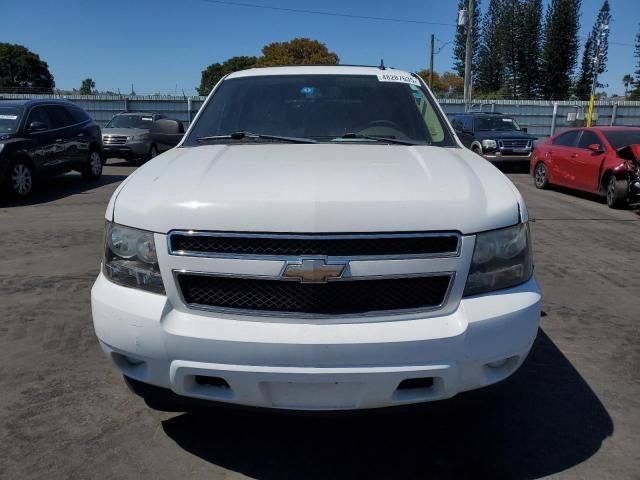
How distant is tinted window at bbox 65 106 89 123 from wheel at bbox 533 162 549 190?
10.2 meters

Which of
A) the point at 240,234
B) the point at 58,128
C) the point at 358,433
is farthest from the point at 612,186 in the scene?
the point at 58,128

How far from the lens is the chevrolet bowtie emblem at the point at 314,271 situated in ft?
6.91

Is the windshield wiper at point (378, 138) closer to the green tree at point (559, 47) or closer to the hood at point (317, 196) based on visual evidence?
the hood at point (317, 196)

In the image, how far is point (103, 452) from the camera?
2572 millimetres

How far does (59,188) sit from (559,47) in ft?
219

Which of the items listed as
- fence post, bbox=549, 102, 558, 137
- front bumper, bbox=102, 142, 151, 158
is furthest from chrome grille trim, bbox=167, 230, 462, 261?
fence post, bbox=549, 102, 558, 137

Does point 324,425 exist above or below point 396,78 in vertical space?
below

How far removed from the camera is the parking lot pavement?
248 cm

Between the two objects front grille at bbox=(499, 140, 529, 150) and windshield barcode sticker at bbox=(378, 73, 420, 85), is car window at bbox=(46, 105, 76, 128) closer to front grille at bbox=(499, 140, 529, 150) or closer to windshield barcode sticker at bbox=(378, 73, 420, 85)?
windshield barcode sticker at bbox=(378, 73, 420, 85)

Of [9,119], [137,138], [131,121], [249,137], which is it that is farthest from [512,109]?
[249,137]

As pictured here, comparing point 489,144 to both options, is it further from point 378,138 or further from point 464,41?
point 464,41

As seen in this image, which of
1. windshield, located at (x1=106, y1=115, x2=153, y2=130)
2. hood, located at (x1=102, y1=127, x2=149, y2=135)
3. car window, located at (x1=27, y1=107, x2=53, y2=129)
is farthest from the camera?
windshield, located at (x1=106, y1=115, x2=153, y2=130)

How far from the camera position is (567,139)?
11.7 meters

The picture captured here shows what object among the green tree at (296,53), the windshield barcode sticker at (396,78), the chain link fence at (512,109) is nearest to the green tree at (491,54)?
the green tree at (296,53)
